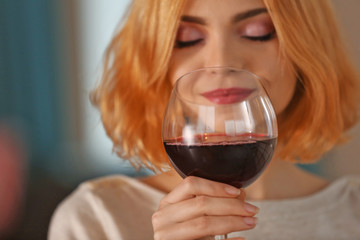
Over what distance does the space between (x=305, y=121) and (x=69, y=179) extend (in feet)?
6.59

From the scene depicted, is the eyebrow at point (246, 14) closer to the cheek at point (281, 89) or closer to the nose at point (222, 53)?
the nose at point (222, 53)

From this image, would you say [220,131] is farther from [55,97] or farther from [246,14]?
[55,97]

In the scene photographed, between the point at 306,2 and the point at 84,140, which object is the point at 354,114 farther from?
the point at 84,140

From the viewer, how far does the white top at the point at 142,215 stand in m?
1.35

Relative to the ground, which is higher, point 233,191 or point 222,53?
point 222,53

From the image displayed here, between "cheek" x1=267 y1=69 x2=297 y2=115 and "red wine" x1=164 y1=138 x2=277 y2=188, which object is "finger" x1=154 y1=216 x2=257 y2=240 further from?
"cheek" x1=267 y1=69 x2=297 y2=115

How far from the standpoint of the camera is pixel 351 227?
1.49m

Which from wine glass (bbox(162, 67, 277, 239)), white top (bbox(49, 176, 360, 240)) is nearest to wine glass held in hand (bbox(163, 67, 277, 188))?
wine glass (bbox(162, 67, 277, 239))

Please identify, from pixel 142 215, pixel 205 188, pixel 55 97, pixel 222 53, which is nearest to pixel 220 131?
pixel 205 188

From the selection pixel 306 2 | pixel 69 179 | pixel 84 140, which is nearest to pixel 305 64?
pixel 306 2

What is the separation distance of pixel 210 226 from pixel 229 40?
1.81 feet

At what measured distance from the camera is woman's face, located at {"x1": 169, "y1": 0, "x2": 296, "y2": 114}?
3.76 feet

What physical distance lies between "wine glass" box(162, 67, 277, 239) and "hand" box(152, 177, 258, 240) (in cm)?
2

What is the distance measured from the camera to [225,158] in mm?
765
